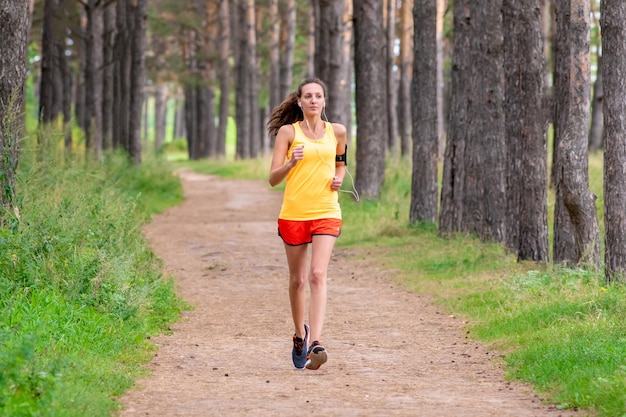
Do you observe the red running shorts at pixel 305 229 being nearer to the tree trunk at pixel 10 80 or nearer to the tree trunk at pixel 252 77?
the tree trunk at pixel 10 80

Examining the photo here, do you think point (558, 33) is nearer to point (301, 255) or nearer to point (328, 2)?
point (301, 255)

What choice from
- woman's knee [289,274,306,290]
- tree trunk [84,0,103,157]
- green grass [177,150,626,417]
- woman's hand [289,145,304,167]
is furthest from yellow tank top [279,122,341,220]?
tree trunk [84,0,103,157]

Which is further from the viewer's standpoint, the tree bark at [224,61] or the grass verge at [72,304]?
the tree bark at [224,61]

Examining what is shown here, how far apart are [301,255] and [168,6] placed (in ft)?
136

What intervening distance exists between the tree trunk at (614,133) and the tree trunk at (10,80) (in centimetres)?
568

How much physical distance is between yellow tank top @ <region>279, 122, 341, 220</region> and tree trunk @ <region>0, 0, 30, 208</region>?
134 inches

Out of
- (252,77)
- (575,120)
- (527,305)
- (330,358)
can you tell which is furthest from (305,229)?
(252,77)

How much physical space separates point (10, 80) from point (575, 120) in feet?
19.6

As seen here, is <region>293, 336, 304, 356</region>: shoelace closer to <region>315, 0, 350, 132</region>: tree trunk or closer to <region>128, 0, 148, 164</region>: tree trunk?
<region>315, 0, 350, 132</region>: tree trunk

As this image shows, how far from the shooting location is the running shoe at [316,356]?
25.3 ft

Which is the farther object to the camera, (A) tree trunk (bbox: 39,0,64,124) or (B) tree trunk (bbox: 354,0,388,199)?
(A) tree trunk (bbox: 39,0,64,124)

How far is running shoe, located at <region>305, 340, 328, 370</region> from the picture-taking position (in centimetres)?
Answer: 773

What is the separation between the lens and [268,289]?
12.9 meters

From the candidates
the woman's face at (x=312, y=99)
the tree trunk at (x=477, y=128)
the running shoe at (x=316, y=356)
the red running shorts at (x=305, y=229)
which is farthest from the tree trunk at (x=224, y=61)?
the running shoe at (x=316, y=356)
